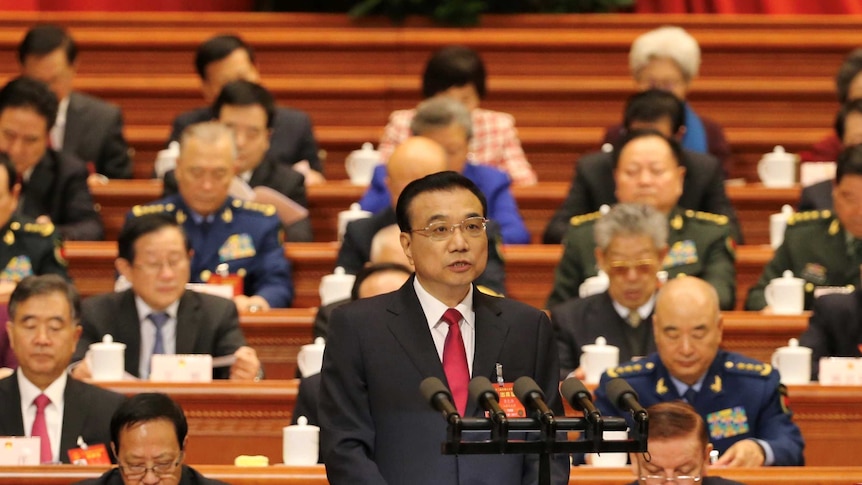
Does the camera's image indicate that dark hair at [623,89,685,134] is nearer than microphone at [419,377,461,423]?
No

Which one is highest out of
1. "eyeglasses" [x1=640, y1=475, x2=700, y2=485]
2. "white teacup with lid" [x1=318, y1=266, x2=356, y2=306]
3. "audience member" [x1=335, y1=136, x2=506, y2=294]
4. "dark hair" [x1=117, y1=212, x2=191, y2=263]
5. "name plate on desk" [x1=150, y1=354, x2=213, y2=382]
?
"audience member" [x1=335, y1=136, x2=506, y2=294]

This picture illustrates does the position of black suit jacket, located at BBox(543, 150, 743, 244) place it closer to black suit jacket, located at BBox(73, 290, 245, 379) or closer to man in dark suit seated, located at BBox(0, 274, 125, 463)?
black suit jacket, located at BBox(73, 290, 245, 379)

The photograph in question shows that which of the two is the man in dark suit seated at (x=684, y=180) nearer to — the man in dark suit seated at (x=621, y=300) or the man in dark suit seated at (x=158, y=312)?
the man in dark suit seated at (x=621, y=300)

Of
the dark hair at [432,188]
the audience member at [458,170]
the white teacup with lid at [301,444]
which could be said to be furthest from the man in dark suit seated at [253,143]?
the dark hair at [432,188]

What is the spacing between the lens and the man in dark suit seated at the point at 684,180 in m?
5.09

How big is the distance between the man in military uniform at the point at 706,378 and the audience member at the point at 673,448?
630 mm

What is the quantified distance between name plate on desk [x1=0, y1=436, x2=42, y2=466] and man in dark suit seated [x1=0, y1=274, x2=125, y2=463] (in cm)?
20

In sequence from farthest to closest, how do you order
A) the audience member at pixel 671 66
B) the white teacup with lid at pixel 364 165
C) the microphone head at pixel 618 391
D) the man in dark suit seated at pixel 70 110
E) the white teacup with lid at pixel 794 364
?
1. the man in dark suit seated at pixel 70 110
2. the white teacup with lid at pixel 364 165
3. the audience member at pixel 671 66
4. the white teacup with lid at pixel 794 364
5. the microphone head at pixel 618 391

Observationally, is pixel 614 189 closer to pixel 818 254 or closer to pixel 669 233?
pixel 669 233

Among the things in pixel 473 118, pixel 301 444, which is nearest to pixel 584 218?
pixel 473 118

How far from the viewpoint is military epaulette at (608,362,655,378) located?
3668mm

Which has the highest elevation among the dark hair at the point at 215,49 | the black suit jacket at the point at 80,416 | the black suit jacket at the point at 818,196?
the dark hair at the point at 215,49

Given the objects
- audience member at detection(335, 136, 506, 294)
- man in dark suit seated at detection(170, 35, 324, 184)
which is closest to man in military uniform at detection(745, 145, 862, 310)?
audience member at detection(335, 136, 506, 294)

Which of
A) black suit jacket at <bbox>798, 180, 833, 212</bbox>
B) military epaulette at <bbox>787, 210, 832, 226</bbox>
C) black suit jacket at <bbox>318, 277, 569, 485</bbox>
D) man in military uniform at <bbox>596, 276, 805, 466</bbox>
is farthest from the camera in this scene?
black suit jacket at <bbox>798, 180, 833, 212</bbox>
